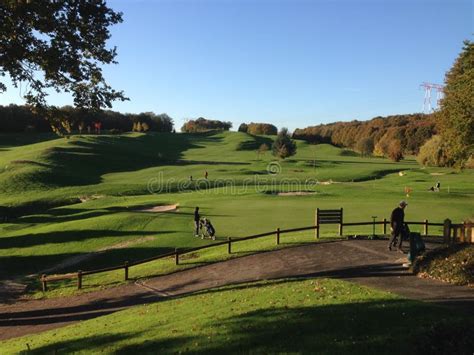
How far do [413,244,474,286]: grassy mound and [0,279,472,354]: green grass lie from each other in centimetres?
269

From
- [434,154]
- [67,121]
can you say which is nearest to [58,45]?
[67,121]

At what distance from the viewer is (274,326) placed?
9.52m

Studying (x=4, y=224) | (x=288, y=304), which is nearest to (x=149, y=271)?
(x=288, y=304)

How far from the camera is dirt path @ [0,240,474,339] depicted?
15641mm

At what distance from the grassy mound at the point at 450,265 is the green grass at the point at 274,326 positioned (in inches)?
106

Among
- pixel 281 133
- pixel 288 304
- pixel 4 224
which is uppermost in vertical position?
pixel 281 133

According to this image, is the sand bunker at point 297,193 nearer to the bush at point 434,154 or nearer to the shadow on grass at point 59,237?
the shadow on grass at point 59,237

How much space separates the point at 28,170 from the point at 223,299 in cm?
5823

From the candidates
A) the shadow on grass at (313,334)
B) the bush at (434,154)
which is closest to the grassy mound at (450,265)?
the shadow on grass at (313,334)

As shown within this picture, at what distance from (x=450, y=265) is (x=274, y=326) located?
7.27m

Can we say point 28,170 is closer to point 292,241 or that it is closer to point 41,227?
point 41,227

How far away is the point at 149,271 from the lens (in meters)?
20.8

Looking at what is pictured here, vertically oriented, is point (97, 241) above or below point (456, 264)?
below

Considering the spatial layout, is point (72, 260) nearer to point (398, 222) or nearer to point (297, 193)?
point (398, 222)
